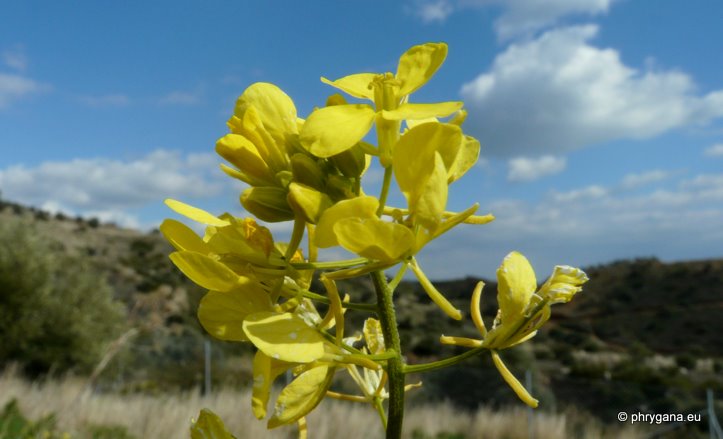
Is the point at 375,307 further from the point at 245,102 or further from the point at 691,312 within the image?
the point at 691,312

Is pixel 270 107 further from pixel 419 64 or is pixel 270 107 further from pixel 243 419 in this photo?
pixel 243 419

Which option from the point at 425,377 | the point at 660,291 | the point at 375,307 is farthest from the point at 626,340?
the point at 375,307

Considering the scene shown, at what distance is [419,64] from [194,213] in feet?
1.51

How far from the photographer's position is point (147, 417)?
6.52 metres

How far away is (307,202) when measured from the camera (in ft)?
3.10

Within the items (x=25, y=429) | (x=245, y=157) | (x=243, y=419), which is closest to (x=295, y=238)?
(x=245, y=157)

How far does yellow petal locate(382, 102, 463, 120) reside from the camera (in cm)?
95

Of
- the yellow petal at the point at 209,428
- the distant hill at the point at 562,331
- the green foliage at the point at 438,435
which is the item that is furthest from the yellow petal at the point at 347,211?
the green foliage at the point at 438,435

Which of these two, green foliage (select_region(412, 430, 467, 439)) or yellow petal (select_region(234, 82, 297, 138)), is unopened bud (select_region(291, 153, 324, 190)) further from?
green foliage (select_region(412, 430, 467, 439))

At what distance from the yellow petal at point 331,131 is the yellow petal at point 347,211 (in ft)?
0.37

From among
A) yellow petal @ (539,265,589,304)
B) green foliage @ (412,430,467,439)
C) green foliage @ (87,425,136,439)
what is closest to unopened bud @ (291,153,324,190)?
yellow petal @ (539,265,589,304)

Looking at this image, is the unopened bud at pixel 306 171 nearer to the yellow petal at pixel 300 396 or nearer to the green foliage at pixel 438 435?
the yellow petal at pixel 300 396

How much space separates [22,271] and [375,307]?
479 inches

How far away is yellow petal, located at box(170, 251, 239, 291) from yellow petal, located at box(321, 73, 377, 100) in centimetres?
36
